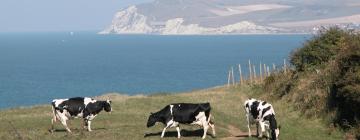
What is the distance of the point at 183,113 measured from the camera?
30.2m

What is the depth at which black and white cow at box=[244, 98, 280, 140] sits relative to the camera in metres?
29.6

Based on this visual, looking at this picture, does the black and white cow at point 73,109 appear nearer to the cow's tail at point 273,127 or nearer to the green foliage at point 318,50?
the cow's tail at point 273,127

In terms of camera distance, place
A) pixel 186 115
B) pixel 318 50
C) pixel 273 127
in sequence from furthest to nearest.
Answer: pixel 318 50 → pixel 186 115 → pixel 273 127

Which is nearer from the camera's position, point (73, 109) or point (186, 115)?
point (186, 115)

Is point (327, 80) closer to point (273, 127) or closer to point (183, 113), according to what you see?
point (273, 127)

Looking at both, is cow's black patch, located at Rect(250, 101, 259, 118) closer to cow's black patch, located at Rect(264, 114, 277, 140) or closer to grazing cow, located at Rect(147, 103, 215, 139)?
cow's black patch, located at Rect(264, 114, 277, 140)

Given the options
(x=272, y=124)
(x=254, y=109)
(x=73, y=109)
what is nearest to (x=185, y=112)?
(x=254, y=109)

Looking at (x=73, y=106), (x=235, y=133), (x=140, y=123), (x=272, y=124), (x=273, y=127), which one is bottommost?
(x=235, y=133)

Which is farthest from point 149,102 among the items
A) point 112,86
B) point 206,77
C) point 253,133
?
point 206,77

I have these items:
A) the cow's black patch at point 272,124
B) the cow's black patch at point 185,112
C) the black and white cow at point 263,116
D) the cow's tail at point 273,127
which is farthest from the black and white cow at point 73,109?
the cow's tail at point 273,127

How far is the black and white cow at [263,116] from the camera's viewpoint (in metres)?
29.6

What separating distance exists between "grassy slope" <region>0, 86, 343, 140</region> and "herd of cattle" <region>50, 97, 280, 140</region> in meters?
0.93

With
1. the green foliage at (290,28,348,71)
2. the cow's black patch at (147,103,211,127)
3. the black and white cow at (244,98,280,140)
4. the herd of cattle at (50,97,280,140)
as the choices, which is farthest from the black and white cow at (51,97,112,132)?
the green foliage at (290,28,348,71)

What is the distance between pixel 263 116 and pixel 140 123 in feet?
29.9
